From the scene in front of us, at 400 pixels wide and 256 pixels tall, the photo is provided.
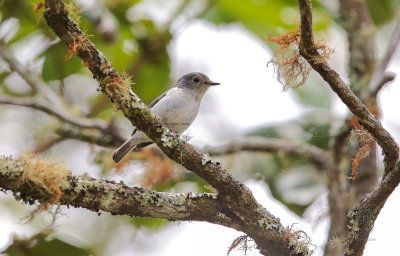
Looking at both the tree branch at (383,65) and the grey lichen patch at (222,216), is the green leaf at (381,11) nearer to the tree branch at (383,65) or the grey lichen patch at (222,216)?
the tree branch at (383,65)

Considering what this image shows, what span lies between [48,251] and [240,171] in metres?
2.57

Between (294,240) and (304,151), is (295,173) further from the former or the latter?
(294,240)

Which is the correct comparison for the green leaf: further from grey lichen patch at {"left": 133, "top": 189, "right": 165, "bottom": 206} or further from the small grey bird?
grey lichen patch at {"left": 133, "top": 189, "right": 165, "bottom": 206}

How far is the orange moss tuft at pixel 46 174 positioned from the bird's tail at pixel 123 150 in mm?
2082

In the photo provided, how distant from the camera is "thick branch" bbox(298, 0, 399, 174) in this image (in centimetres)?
262

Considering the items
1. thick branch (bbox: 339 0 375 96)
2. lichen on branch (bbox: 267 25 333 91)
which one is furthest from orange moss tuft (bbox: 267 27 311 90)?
thick branch (bbox: 339 0 375 96)

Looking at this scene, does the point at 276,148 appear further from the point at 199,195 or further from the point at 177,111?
the point at 199,195

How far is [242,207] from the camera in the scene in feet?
10.3

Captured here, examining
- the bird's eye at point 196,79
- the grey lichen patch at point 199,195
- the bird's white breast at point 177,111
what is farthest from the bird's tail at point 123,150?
the grey lichen patch at point 199,195

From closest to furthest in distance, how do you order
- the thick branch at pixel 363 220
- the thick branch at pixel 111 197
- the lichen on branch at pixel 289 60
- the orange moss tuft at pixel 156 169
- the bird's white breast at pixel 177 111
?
the thick branch at pixel 111 197 < the lichen on branch at pixel 289 60 < the thick branch at pixel 363 220 < the bird's white breast at pixel 177 111 < the orange moss tuft at pixel 156 169

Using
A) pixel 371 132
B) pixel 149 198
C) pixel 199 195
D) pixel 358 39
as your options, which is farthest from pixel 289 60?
pixel 358 39

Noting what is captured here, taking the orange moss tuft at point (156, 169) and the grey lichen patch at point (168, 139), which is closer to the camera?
the grey lichen patch at point (168, 139)

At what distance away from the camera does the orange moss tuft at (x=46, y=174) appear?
103 inches

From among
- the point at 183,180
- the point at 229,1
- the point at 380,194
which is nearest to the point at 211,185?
the point at 380,194
